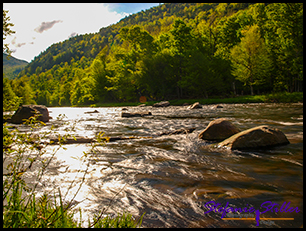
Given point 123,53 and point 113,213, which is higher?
point 123,53

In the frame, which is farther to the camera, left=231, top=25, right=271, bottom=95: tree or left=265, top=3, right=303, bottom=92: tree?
left=231, top=25, right=271, bottom=95: tree

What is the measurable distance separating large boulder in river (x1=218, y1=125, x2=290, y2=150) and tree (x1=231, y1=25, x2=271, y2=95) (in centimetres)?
3467

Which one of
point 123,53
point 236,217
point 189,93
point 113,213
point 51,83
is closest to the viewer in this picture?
point 236,217

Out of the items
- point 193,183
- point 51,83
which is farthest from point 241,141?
point 51,83

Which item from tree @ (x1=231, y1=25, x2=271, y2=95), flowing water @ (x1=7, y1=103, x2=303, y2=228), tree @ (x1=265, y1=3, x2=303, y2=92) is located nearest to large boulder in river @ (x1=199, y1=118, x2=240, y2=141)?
flowing water @ (x1=7, y1=103, x2=303, y2=228)

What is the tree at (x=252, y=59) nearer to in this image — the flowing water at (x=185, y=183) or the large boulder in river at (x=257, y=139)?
the large boulder in river at (x=257, y=139)

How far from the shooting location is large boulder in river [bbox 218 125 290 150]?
6949 millimetres

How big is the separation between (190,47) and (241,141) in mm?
44685

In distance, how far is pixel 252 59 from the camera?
38000mm

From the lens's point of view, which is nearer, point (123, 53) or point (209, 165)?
point (209, 165)

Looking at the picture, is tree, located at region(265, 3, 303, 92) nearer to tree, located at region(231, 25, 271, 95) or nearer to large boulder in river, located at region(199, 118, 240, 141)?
tree, located at region(231, 25, 271, 95)

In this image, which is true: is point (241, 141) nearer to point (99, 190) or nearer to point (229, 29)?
point (99, 190)

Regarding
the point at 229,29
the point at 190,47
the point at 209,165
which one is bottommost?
the point at 209,165

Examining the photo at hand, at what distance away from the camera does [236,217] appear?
3.08 metres
